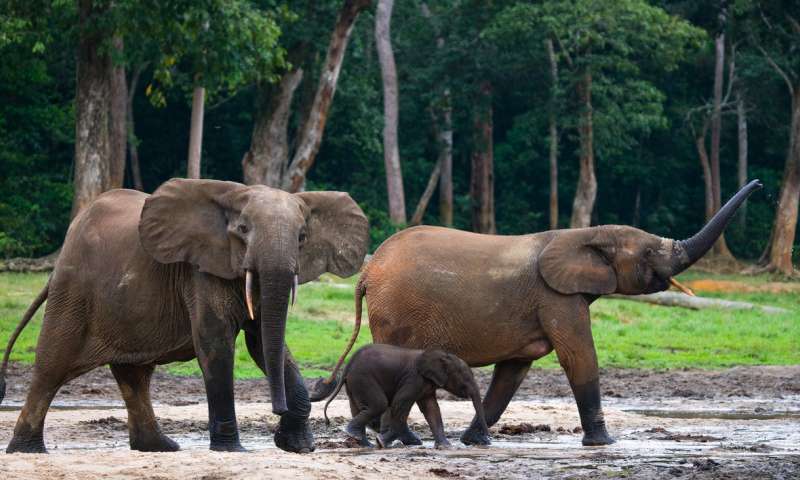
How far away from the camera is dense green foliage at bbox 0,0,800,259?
4109 centimetres

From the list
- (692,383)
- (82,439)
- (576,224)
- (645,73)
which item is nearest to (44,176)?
(576,224)

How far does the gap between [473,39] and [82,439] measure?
34064 millimetres

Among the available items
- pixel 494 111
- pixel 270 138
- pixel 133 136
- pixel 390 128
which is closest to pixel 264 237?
pixel 270 138

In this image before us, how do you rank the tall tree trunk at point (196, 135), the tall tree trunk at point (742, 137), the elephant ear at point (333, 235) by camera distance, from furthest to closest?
the tall tree trunk at point (742, 137), the tall tree trunk at point (196, 135), the elephant ear at point (333, 235)

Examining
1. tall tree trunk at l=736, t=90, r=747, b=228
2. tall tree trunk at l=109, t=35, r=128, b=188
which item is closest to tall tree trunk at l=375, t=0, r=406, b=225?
tall tree trunk at l=736, t=90, r=747, b=228

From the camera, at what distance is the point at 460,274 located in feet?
45.1

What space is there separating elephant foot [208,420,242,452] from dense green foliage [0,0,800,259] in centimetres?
2046

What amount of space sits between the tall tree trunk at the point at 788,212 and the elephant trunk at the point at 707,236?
28.1 meters

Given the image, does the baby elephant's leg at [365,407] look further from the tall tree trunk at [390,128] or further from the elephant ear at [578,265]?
the tall tree trunk at [390,128]

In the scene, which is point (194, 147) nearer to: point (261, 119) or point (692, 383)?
point (261, 119)

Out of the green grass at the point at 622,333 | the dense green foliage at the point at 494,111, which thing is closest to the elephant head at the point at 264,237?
the green grass at the point at 622,333

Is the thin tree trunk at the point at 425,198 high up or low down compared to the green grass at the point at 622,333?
up

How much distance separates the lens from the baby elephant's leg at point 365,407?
12758 mm

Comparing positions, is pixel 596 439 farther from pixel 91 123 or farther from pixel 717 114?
pixel 717 114
